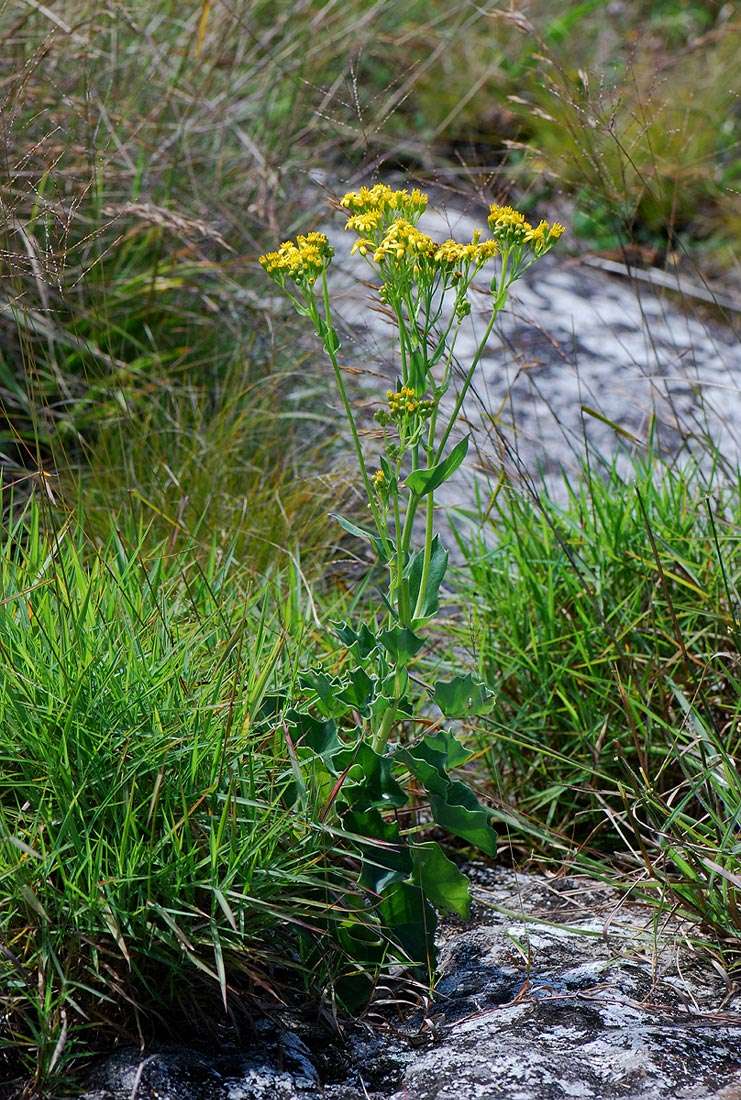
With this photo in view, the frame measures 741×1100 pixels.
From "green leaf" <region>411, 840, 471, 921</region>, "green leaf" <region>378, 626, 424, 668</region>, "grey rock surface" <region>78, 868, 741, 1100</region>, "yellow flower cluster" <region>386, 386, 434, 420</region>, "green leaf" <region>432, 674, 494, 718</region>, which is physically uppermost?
"yellow flower cluster" <region>386, 386, 434, 420</region>

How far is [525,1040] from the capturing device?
1386 mm

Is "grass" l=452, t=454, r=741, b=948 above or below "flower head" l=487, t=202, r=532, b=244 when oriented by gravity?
below

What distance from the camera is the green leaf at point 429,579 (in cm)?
148

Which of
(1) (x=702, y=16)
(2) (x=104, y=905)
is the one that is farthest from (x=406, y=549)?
(1) (x=702, y=16)

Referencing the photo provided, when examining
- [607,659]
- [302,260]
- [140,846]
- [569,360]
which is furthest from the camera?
[569,360]

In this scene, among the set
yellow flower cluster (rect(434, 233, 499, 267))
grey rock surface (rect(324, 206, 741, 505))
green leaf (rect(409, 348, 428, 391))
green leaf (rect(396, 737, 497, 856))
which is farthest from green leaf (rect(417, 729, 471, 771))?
grey rock surface (rect(324, 206, 741, 505))

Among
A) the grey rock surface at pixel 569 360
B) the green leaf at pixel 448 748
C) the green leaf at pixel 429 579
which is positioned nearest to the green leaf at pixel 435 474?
the green leaf at pixel 429 579

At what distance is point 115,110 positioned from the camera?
10.8ft

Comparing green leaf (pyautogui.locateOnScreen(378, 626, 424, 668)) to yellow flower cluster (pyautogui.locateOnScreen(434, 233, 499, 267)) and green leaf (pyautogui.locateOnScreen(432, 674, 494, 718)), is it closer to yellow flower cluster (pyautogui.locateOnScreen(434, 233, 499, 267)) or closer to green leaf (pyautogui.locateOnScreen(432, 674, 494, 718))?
green leaf (pyautogui.locateOnScreen(432, 674, 494, 718))

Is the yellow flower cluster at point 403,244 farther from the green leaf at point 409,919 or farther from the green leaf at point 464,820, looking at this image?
the green leaf at point 409,919

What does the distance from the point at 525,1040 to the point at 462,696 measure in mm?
431

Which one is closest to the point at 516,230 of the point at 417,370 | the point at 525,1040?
the point at 417,370

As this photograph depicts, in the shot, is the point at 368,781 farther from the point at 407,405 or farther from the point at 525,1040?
the point at 407,405

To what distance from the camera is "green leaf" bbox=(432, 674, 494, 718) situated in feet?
4.76
